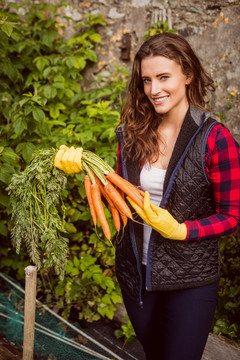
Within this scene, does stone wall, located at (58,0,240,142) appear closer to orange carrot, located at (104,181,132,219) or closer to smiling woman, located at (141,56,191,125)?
smiling woman, located at (141,56,191,125)

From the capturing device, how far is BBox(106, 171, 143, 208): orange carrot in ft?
4.58

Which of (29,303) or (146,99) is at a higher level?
(146,99)

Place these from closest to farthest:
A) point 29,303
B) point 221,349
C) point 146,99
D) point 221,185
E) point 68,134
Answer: point 221,185 → point 29,303 → point 146,99 → point 221,349 → point 68,134

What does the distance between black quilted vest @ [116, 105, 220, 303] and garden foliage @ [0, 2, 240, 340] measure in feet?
3.23

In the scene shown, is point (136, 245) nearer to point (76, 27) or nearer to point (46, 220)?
point (46, 220)

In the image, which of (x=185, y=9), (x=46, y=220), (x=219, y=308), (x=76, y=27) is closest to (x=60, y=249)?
(x=46, y=220)

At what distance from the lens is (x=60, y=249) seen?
5.11 ft

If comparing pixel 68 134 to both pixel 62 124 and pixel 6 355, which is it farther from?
pixel 6 355

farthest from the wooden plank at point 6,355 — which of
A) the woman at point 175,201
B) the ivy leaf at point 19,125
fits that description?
the ivy leaf at point 19,125

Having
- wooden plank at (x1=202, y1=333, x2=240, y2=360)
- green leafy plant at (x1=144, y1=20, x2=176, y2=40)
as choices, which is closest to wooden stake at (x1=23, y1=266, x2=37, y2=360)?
wooden plank at (x1=202, y1=333, x2=240, y2=360)

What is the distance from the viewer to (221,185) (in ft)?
4.22

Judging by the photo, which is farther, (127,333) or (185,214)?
(127,333)

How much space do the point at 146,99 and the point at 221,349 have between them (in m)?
1.75

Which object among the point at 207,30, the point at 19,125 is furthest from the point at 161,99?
the point at 207,30
